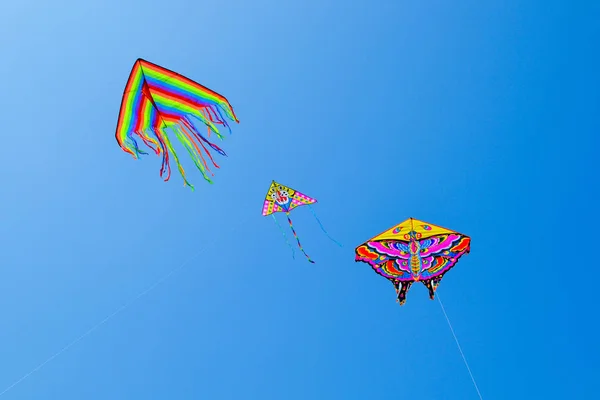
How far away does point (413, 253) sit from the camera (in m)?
10.9

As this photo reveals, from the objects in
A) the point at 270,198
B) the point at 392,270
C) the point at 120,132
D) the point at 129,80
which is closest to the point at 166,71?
the point at 129,80

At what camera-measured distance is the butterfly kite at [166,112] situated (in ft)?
29.1

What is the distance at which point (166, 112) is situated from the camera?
9203mm

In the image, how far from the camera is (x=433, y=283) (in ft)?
36.4

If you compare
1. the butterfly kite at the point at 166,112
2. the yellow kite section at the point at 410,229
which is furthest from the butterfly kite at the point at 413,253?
the butterfly kite at the point at 166,112

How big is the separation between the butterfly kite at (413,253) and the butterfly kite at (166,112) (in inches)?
171

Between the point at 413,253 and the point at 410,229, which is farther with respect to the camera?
the point at 413,253

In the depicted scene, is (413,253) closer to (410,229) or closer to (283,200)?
(410,229)

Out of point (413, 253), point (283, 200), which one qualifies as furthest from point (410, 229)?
point (283, 200)

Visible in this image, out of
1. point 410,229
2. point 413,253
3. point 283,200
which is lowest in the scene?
point 413,253

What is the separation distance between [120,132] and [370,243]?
5884 millimetres

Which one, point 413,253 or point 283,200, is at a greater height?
point 283,200

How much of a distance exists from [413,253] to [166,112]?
6326mm

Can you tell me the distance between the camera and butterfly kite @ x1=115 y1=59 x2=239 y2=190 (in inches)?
350
